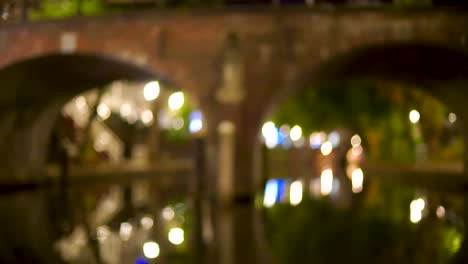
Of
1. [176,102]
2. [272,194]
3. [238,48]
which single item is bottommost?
[272,194]

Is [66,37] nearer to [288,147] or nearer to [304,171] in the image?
[304,171]

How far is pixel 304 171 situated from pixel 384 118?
583cm

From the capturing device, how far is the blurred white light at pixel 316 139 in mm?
29545

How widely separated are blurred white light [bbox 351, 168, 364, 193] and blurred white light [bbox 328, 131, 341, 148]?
74.1 inches

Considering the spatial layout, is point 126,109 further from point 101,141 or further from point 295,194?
point 295,194

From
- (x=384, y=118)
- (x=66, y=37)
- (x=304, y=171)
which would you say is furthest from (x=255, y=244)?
(x=304, y=171)

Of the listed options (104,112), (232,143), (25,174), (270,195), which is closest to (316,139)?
(104,112)

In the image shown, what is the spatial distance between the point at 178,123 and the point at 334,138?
7133 millimetres

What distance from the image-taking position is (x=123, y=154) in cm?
2300

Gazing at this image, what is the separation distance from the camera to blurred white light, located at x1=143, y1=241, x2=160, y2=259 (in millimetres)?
7176

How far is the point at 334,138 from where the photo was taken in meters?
29.5

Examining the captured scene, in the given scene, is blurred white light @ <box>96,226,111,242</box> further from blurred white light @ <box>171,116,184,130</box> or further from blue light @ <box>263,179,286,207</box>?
blurred white light @ <box>171,116,184,130</box>

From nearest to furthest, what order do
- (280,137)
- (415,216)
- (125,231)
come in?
(125,231) < (415,216) < (280,137)

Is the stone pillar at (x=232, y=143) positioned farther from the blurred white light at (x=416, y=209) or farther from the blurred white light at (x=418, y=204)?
the blurred white light at (x=418, y=204)
